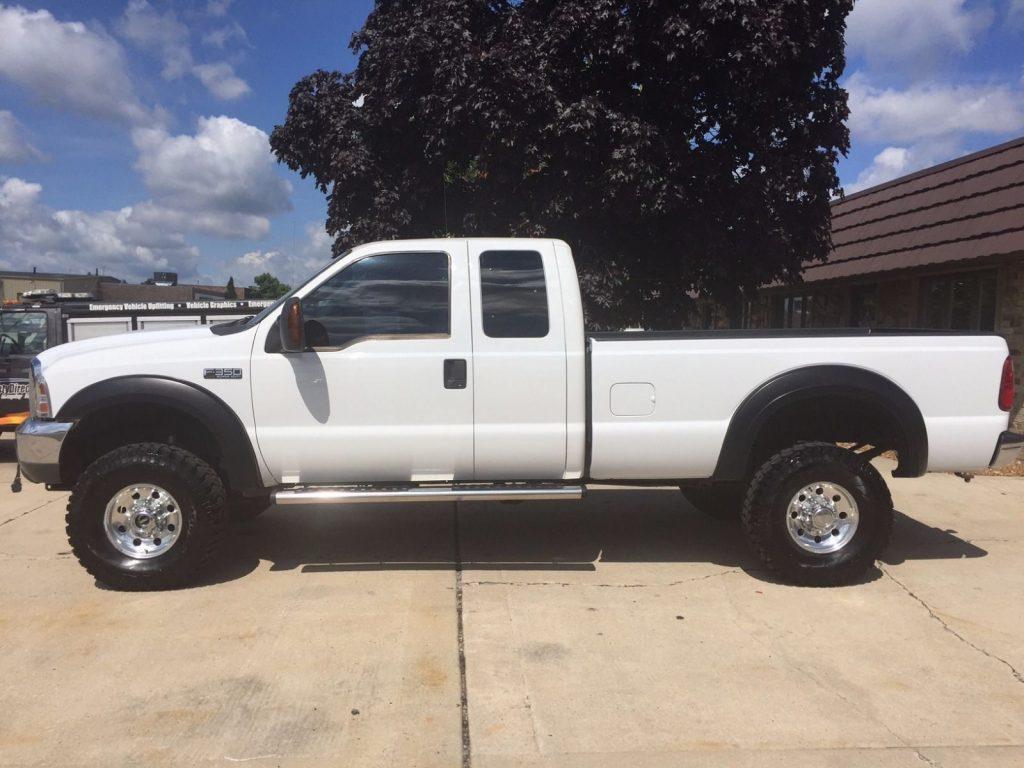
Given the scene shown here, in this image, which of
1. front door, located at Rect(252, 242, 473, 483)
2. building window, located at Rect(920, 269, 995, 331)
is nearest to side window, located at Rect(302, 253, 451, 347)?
front door, located at Rect(252, 242, 473, 483)

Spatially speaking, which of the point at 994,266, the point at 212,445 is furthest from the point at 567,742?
the point at 994,266

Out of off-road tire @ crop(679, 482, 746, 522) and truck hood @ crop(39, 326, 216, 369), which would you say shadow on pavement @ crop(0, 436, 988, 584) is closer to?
off-road tire @ crop(679, 482, 746, 522)

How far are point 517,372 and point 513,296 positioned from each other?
0.50m

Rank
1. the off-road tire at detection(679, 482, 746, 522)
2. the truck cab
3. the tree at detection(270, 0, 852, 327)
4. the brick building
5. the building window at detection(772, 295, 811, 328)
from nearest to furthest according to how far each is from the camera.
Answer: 1. the off-road tire at detection(679, 482, 746, 522)
2. the tree at detection(270, 0, 852, 327)
3. the truck cab
4. the brick building
5. the building window at detection(772, 295, 811, 328)

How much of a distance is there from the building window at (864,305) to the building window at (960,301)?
110 cm

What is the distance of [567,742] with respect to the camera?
3084 millimetres

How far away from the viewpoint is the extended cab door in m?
4.71

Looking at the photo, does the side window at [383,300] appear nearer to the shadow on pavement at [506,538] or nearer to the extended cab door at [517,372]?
the extended cab door at [517,372]

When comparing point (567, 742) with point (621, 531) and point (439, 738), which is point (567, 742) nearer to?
point (439, 738)

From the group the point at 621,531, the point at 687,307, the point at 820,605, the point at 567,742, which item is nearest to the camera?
the point at 567,742

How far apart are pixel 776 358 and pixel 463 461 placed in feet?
6.72

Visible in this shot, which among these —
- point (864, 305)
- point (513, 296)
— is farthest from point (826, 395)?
point (864, 305)

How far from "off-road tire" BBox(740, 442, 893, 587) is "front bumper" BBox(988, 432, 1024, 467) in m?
0.73

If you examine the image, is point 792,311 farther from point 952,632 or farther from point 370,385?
point 370,385
